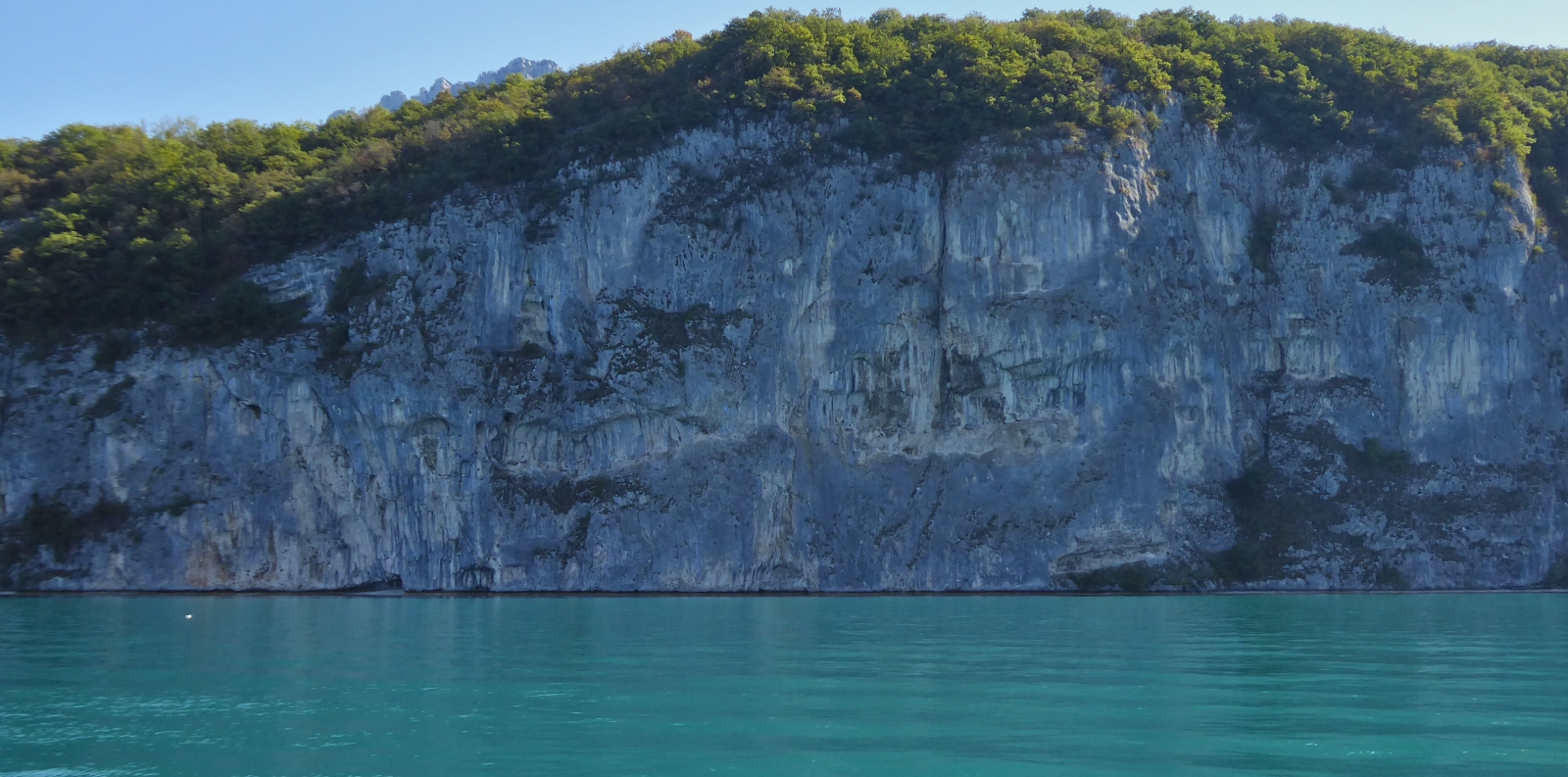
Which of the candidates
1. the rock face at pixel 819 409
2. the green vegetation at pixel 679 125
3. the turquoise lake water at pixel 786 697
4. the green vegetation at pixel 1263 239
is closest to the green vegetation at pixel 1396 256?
the rock face at pixel 819 409

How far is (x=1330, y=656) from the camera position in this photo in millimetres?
22469

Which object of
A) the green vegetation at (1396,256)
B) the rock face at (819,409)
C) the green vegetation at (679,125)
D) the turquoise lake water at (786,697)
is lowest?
the turquoise lake water at (786,697)

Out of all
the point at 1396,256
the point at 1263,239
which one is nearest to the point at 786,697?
the point at 1263,239

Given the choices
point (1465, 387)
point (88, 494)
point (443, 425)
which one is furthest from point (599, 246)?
point (1465, 387)

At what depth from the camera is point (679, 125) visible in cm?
5306

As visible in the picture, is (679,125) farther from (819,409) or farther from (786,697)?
(786,697)

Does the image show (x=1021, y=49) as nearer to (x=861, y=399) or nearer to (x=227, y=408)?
(x=861, y=399)

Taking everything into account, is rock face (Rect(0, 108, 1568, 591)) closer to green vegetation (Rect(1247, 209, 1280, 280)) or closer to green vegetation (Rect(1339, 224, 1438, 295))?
green vegetation (Rect(1339, 224, 1438, 295))

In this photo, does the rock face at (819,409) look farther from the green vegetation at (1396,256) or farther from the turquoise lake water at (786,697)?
the turquoise lake water at (786,697)

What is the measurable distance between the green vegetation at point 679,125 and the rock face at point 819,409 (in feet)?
5.62

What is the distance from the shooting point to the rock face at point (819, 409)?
156 ft

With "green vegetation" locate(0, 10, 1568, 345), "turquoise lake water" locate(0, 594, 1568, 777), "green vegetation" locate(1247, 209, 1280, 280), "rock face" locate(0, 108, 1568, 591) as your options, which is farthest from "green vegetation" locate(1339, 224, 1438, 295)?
"turquoise lake water" locate(0, 594, 1568, 777)

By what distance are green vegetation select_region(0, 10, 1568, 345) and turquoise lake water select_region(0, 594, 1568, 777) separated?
22.7 metres

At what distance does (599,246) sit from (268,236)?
13715mm
